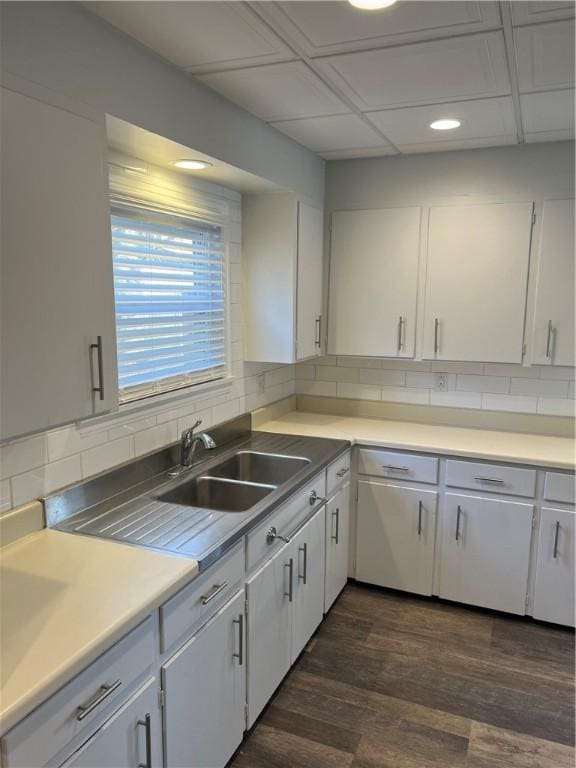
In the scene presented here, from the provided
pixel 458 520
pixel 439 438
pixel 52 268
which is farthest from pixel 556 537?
pixel 52 268

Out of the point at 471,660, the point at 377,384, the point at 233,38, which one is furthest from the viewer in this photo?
the point at 377,384

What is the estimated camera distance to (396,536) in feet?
9.82

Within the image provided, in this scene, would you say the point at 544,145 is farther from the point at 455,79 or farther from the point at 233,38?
the point at 233,38

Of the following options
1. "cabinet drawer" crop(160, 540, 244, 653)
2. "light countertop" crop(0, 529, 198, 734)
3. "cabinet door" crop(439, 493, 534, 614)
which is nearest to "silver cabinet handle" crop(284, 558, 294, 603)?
"cabinet drawer" crop(160, 540, 244, 653)

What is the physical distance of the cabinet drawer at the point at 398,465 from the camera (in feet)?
9.36

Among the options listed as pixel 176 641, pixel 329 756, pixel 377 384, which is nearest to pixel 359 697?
pixel 329 756

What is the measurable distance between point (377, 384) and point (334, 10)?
2.30 meters

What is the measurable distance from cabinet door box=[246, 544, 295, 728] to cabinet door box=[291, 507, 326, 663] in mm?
64

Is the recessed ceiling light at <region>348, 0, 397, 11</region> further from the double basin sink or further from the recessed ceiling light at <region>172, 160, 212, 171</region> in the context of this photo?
the double basin sink

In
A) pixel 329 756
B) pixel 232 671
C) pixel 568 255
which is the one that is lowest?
pixel 329 756

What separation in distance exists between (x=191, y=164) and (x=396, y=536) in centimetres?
213

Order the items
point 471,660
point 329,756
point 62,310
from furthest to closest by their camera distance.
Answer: point 471,660
point 329,756
point 62,310

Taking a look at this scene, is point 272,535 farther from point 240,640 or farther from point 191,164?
point 191,164

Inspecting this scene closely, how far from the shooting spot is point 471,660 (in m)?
2.55
